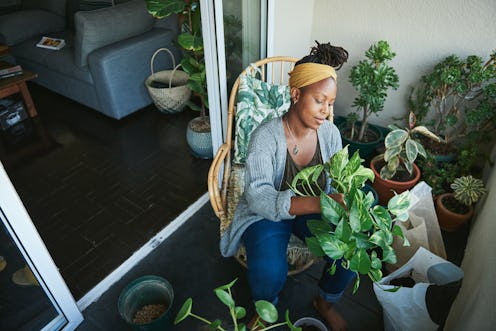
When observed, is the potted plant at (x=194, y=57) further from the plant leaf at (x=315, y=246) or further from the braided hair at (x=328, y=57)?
the plant leaf at (x=315, y=246)

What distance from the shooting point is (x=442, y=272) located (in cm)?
139

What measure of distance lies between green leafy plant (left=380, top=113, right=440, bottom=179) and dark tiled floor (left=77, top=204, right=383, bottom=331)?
0.66 meters

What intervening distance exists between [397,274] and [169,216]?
4.19 ft

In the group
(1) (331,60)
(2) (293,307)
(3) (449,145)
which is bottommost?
(2) (293,307)

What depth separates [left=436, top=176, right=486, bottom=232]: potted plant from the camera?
6.15ft

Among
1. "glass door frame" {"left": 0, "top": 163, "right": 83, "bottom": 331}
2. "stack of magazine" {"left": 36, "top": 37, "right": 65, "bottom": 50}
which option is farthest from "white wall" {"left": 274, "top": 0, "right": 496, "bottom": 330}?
"stack of magazine" {"left": 36, "top": 37, "right": 65, "bottom": 50}

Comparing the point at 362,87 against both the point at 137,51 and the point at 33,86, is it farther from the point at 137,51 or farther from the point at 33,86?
the point at 33,86

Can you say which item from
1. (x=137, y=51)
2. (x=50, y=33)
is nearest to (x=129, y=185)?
(x=137, y=51)

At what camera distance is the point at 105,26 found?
2.82 meters

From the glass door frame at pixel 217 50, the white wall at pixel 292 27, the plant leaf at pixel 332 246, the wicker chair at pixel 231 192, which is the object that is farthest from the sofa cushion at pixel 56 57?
the plant leaf at pixel 332 246

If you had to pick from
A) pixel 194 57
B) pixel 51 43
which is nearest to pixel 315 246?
pixel 194 57

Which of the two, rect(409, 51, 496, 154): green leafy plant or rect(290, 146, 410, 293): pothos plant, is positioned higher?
rect(290, 146, 410, 293): pothos plant

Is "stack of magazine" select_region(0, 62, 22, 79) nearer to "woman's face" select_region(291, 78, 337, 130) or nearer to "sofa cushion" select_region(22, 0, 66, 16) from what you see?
"sofa cushion" select_region(22, 0, 66, 16)

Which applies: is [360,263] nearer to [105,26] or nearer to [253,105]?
[253,105]
